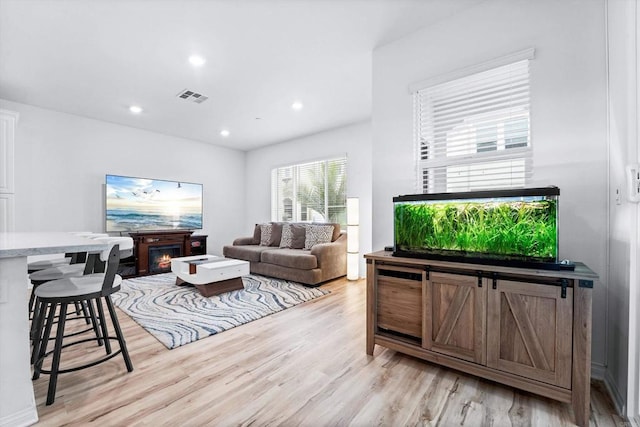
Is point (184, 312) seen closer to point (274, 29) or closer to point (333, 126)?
point (274, 29)

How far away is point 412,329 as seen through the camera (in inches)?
76.0

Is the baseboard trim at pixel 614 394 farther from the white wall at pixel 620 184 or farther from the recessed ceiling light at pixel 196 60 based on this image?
the recessed ceiling light at pixel 196 60

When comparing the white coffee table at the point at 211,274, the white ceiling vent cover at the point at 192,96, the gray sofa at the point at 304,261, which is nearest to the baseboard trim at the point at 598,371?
the gray sofa at the point at 304,261

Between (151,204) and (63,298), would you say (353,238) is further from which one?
(151,204)

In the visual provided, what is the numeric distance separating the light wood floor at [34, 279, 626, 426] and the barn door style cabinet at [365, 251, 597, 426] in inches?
5.4

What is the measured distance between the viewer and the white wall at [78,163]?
3.94 meters

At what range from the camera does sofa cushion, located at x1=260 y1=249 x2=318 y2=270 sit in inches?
156

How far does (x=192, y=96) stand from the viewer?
3703 millimetres

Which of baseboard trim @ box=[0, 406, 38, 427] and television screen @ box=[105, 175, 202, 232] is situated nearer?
baseboard trim @ box=[0, 406, 38, 427]

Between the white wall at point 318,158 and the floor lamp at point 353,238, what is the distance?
261mm

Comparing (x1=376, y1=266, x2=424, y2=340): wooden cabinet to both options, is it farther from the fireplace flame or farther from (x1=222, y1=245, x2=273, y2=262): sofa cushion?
the fireplace flame

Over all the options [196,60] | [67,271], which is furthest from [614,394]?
[196,60]

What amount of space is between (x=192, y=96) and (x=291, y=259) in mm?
2644

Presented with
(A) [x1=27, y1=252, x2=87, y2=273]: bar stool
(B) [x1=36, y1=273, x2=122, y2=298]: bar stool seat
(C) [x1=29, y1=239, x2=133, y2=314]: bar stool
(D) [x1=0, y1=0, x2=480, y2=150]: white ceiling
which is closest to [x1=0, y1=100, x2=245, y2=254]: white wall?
(D) [x1=0, y1=0, x2=480, y2=150]: white ceiling
